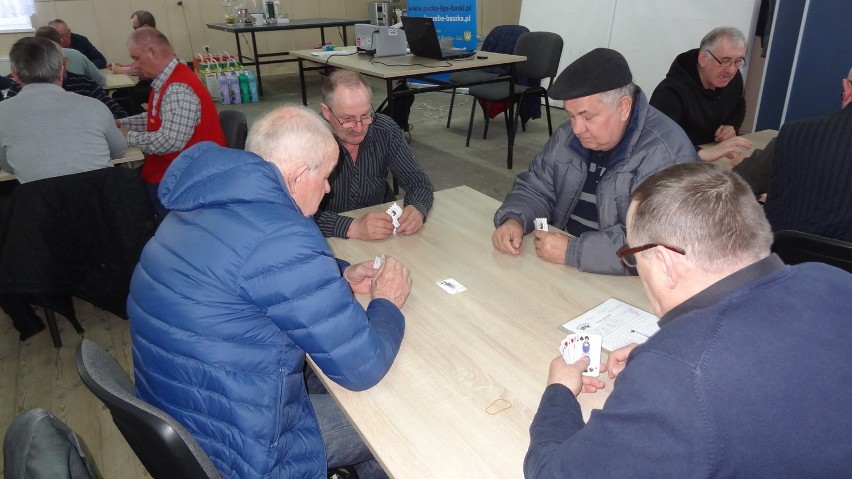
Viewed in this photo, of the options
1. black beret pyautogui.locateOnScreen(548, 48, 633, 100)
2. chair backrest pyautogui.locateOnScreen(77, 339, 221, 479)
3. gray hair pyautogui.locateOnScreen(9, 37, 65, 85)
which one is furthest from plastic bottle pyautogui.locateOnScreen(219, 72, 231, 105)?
chair backrest pyautogui.locateOnScreen(77, 339, 221, 479)

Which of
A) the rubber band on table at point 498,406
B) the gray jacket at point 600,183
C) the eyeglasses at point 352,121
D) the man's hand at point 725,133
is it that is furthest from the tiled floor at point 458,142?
the rubber band on table at point 498,406

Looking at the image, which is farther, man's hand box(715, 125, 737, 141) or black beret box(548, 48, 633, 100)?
man's hand box(715, 125, 737, 141)

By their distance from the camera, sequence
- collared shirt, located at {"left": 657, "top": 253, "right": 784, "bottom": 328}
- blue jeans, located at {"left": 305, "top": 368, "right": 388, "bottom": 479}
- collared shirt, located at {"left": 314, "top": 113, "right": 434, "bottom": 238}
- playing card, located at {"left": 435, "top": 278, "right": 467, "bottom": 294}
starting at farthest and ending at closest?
collared shirt, located at {"left": 314, "top": 113, "right": 434, "bottom": 238} < playing card, located at {"left": 435, "top": 278, "right": 467, "bottom": 294} < blue jeans, located at {"left": 305, "top": 368, "right": 388, "bottom": 479} < collared shirt, located at {"left": 657, "top": 253, "right": 784, "bottom": 328}

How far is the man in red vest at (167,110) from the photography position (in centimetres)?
288

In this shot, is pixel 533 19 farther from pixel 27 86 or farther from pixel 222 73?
pixel 27 86

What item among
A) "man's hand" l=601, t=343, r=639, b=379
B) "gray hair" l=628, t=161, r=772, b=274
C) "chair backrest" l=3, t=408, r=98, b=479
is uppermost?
"gray hair" l=628, t=161, r=772, b=274

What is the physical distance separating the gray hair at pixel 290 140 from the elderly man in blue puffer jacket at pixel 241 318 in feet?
0.41

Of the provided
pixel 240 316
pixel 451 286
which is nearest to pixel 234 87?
pixel 451 286

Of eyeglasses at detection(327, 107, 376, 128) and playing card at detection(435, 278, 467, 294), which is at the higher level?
eyeglasses at detection(327, 107, 376, 128)

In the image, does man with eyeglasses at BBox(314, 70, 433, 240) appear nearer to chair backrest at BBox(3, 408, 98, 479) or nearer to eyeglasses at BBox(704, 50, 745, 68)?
chair backrest at BBox(3, 408, 98, 479)

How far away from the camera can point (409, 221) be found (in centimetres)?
197

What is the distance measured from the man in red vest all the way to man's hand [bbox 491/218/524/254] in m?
1.99

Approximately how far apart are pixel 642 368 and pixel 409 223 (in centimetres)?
129

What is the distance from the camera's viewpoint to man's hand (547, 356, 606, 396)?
3.54 ft
